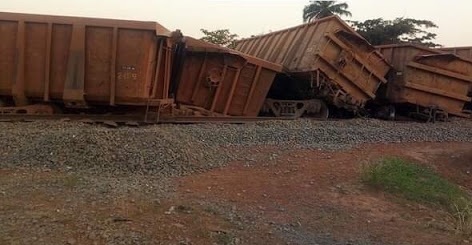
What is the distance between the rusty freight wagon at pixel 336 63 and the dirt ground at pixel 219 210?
5.14 meters

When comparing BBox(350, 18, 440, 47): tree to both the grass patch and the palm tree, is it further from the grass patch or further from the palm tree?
the grass patch

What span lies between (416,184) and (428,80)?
738cm

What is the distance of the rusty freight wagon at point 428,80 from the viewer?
14539 mm

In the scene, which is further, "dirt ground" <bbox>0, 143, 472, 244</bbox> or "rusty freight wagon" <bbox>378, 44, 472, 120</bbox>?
"rusty freight wagon" <bbox>378, 44, 472, 120</bbox>

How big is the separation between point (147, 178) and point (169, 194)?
820 mm

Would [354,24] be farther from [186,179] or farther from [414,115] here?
[186,179]

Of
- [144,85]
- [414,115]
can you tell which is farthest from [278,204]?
[414,115]

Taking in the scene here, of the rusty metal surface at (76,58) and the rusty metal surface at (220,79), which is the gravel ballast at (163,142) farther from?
the rusty metal surface at (220,79)

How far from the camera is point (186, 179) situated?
751 centimetres

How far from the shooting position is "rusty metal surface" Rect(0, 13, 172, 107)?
1080cm

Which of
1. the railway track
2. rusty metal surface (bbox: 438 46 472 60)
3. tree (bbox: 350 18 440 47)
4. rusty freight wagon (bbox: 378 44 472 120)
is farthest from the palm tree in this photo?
the railway track

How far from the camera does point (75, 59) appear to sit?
35.4ft

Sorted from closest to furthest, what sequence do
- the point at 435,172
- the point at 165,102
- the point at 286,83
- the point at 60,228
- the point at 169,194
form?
the point at 60,228 → the point at 169,194 → the point at 435,172 → the point at 165,102 → the point at 286,83

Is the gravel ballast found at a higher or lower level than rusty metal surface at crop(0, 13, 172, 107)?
lower
